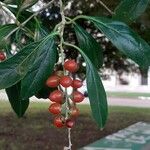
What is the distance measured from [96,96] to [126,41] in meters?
0.11

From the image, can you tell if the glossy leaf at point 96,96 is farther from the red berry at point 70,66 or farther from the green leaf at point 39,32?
the green leaf at point 39,32

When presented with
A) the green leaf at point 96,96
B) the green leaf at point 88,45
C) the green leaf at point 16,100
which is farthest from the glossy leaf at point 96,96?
the green leaf at point 16,100

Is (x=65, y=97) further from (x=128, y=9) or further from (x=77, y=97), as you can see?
(x=128, y=9)

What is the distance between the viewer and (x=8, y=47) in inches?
37.0

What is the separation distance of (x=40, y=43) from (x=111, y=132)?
26.1ft

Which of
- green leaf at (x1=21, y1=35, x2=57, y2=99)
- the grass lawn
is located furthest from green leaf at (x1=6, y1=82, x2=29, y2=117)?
the grass lawn

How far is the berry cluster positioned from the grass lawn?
21.2 feet

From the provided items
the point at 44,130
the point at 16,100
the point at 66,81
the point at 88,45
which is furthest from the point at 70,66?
the point at 44,130

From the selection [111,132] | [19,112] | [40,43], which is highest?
[40,43]

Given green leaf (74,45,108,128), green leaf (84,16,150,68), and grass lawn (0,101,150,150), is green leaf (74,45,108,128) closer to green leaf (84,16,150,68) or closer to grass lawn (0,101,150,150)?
green leaf (84,16,150,68)

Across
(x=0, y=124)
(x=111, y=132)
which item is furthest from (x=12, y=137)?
(x=111, y=132)

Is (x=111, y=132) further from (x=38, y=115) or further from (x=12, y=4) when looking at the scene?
(x=12, y=4)

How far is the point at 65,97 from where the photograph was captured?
747 mm

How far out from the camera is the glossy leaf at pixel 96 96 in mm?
738
